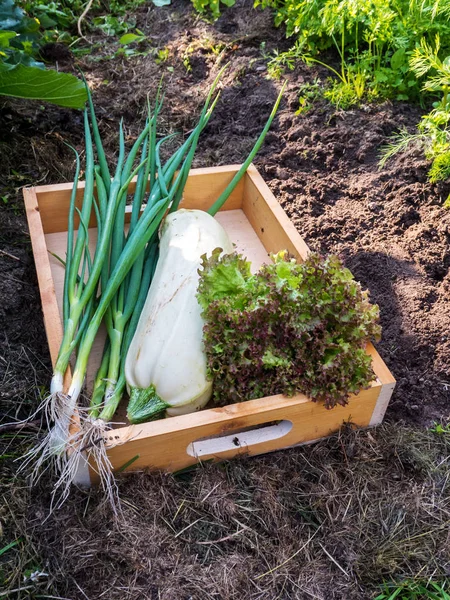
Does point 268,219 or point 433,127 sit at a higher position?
point 433,127

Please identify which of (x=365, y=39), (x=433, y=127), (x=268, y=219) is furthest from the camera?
(x=365, y=39)

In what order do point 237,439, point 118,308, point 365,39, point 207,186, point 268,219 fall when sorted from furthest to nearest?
point 365,39
point 207,186
point 268,219
point 118,308
point 237,439

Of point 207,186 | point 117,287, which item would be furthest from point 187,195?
point 117,287

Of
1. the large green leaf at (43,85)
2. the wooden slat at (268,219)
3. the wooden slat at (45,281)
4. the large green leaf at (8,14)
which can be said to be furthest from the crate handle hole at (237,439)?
the large green leaf at (8,14)

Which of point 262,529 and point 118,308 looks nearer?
point 262,529

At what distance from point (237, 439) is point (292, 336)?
1.32ft

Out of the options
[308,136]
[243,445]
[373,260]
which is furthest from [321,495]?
[308,136]

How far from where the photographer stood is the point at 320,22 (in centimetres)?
390

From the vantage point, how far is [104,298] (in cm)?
215

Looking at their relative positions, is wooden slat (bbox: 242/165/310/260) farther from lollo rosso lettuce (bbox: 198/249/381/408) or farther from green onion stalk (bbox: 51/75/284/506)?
lollo rosso lettuce (bbox: 198/249/381/408)

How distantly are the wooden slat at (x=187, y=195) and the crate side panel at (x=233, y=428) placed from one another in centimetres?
131

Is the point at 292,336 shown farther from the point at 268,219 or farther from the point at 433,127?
the point at 433,127

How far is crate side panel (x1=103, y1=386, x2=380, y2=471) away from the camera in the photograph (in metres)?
1.94

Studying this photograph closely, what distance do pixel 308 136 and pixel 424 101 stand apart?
0.78m
